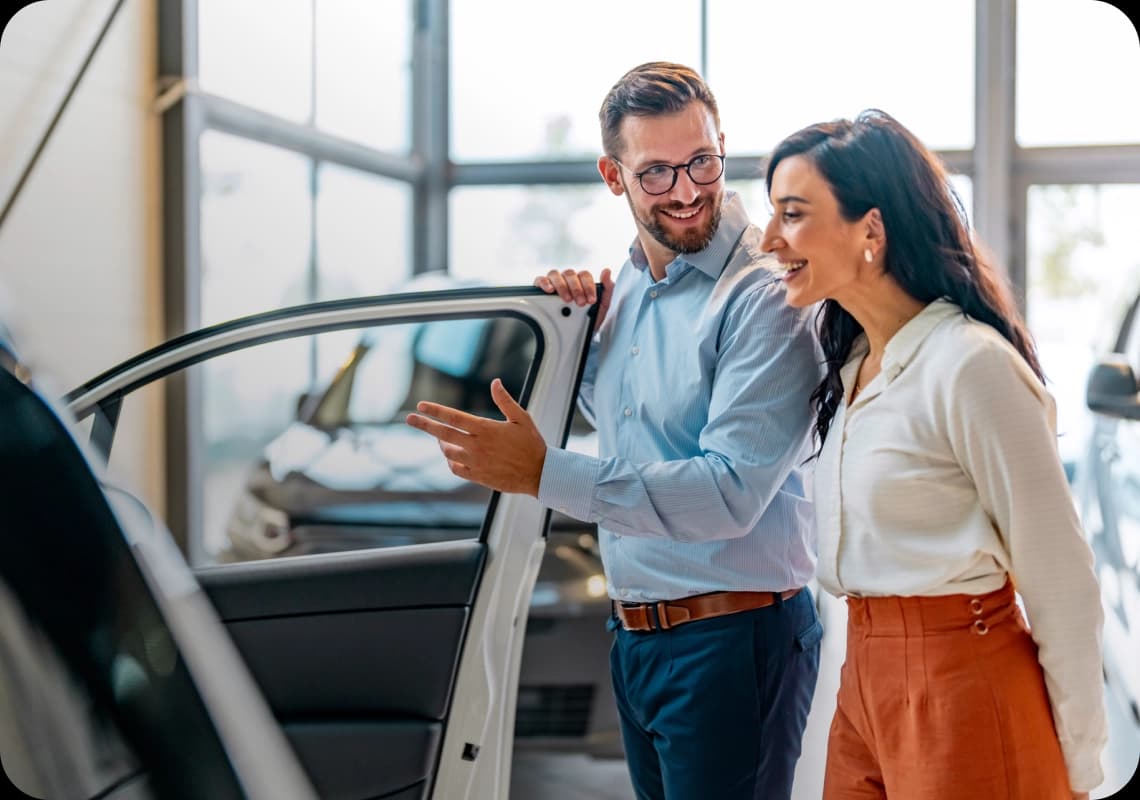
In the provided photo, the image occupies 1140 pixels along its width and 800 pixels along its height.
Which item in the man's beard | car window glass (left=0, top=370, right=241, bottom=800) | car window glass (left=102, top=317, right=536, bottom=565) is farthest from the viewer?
car window glass (left=102, top=317, right=536, bottom=565)

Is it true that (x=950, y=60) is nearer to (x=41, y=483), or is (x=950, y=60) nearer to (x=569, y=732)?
(x=569, y=732)

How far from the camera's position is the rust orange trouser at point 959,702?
1031mm

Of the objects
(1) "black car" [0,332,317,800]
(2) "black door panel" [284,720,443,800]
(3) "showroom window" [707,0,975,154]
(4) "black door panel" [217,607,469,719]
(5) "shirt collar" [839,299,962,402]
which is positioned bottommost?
(2) "black door panel" [284,720,443,800]

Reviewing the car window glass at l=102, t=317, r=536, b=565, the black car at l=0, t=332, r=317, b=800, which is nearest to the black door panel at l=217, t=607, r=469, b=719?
the car window glass at l=102, t=317, r=536, b=565

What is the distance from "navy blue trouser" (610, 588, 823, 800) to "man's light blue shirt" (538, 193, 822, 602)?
2.0 inches

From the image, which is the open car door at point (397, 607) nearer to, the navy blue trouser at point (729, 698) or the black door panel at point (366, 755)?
the black door panel at point (366, 755)

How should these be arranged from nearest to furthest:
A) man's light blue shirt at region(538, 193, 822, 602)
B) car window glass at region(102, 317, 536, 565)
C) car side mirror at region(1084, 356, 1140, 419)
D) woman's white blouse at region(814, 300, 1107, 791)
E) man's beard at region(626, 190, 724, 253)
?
1. woman's white blouse at region(814, 300, 1107, 791)
2. man's light blue shirt at region(538, 193, 822, 602)
3. man's beard at region(626, 190, 724, 253)
4. car window glass at region(102, 317, 536, 565)
5. car side mirror at region(1084, 356, 1140, 419)

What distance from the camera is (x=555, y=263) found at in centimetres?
629

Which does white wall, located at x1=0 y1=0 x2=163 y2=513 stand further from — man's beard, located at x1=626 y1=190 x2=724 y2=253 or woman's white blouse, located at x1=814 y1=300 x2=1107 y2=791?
woman's white blouse, located at x1=814 y1=300 x2=1107 y2=791

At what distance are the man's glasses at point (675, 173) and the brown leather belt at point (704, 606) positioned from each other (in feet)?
1.58

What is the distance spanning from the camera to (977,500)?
105 centimetres

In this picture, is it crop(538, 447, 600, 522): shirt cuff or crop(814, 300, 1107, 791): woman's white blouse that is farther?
crop(538, 447, 600, 522): shirt cuff

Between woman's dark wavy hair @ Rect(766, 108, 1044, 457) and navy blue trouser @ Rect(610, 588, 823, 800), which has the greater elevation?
woman's dark wavy hair @ Rect(766, 108, 1044, 457)

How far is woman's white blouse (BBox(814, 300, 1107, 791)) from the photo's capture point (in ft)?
3.31
